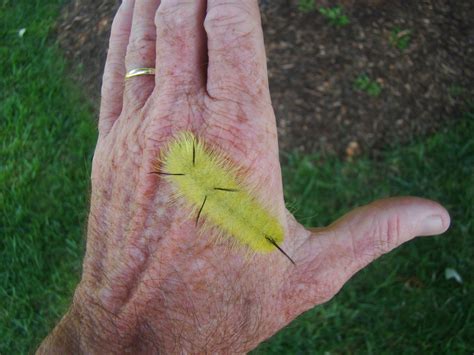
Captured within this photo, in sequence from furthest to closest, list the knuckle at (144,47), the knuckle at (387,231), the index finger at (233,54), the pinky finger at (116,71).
→ the pinky finger at (116,71), the knuckle at (144,47), the knuckle at (387,231), the index finger at (233,54)

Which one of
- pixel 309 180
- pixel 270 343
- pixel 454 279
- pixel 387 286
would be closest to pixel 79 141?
pixel 309 180

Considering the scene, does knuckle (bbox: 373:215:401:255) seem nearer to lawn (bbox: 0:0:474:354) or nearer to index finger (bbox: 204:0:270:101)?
index finger (bbox: 204:0:270:101)

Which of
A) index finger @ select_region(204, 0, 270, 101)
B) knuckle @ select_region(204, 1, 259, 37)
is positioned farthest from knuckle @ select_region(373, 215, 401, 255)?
knuckle @ select_region(204, 1, 259, 37)

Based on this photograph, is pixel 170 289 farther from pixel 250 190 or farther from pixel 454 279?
pixel 454 279

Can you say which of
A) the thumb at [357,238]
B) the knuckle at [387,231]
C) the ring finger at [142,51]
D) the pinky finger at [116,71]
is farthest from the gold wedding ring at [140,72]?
the knuckle at [387,231]

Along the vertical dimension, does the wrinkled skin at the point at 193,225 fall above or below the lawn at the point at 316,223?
above

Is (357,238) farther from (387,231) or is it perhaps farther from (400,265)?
(400,265)

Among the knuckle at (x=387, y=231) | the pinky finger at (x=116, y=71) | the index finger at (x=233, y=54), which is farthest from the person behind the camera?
the pinky finger at (x=116, y=71)

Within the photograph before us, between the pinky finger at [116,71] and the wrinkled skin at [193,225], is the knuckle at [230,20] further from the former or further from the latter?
the pinky finger at [116,71]
